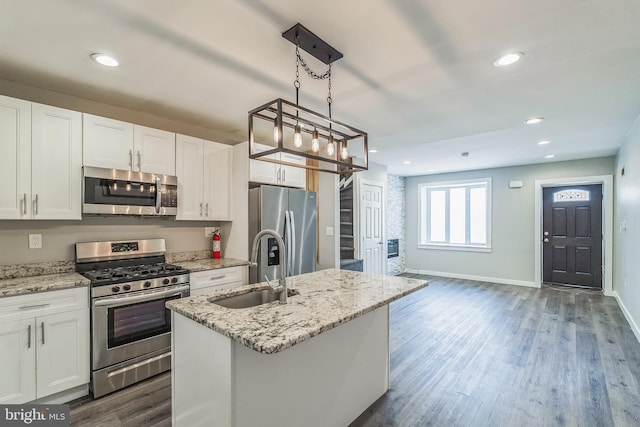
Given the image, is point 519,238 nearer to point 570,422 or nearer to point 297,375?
point 570,422

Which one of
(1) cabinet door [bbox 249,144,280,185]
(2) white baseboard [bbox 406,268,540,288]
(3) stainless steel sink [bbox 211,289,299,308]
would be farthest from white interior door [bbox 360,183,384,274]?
(3) stainless steel sink [bbox 211,289,299,308]

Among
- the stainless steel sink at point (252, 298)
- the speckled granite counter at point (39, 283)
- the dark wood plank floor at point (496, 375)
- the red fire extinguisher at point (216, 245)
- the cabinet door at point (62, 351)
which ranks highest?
the red fire extinguisher at point (216, 245)

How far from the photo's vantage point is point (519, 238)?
6.21 metres

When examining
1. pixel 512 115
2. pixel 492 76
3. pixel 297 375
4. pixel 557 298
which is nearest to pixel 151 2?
Answer: pixel 297 375

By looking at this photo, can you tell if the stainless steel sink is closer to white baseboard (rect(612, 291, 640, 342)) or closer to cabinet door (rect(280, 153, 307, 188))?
cabinet door (rect(280, 153, 307, 188))

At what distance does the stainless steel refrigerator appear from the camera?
3.36 metres

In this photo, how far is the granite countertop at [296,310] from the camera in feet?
4.07

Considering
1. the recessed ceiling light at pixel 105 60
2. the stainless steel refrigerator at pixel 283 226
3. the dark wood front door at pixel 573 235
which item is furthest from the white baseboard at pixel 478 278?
the recessed ceiling light at pixel 105 60

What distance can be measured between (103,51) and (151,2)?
719 mm

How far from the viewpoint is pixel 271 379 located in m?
1.53

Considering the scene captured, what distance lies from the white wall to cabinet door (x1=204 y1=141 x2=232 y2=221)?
459 centimetres

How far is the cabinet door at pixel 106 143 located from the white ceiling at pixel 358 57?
0.27 metres

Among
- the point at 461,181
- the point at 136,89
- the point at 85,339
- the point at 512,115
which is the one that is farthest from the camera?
the point at 461,181

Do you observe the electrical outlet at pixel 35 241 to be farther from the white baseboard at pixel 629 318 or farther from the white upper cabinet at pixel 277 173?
the white baseboard at pixel 629 318
